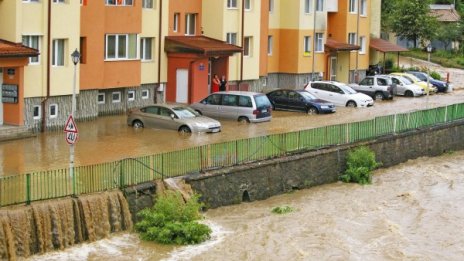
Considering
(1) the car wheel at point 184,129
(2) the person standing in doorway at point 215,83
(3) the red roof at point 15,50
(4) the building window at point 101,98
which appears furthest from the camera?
(2) the person standing in doorway at point 215,83

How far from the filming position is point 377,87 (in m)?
61.2

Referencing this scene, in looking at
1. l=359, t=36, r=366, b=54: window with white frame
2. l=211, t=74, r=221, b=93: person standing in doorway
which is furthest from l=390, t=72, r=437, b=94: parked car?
l=211, t=74, r=221, b=93: person standing in doorway

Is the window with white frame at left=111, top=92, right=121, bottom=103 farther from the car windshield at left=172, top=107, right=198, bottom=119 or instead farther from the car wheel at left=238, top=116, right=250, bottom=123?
the car wheel at left=238, top=116, right=250, bottom=123

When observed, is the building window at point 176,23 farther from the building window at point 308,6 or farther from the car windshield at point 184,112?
the building window at point 308,6

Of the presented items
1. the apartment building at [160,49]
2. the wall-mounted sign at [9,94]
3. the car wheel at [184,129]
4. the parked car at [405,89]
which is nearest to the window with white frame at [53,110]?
the apartment building at [160,49]

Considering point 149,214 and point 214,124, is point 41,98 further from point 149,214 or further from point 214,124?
point 149,214

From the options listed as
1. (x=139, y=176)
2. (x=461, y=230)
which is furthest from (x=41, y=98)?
(x=461, y=230)

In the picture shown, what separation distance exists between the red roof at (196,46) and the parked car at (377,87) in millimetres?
11724

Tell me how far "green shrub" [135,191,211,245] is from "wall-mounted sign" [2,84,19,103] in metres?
11.0

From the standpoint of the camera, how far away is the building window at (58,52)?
136 feet

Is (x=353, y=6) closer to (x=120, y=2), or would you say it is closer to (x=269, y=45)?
(x=269, y=45)

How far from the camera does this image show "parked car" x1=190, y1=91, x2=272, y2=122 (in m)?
46.3

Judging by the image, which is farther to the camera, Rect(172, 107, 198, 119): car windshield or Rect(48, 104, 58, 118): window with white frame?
Rect(172, 107, 198, 119): car windshield

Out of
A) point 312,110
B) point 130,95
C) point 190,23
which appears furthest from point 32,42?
point 312,110
